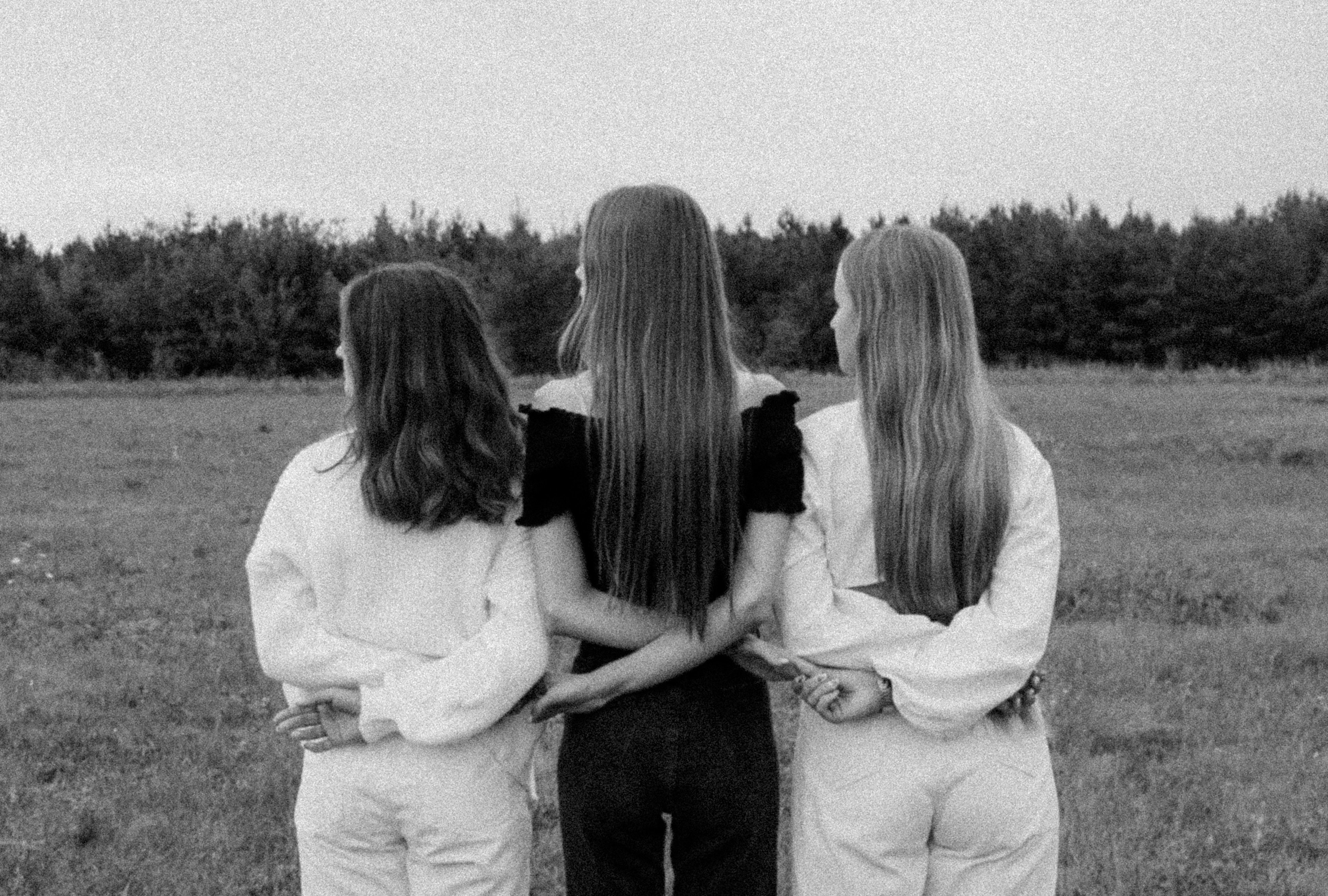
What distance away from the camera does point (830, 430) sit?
307 cm

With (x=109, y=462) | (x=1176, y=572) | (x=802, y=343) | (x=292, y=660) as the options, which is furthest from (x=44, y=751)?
(x=802, y=343)

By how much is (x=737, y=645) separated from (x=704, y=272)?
0.80 m

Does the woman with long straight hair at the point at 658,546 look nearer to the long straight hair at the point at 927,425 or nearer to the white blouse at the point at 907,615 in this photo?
the white blouse at the point at 907,615

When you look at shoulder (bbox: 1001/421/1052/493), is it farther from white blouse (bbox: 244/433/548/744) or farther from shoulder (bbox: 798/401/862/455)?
white blouse (bbox: 244/433/548/744)

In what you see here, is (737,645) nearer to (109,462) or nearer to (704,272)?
(704,272)

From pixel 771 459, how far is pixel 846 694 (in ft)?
1.70

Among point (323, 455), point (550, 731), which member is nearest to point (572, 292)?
point (550, 731)

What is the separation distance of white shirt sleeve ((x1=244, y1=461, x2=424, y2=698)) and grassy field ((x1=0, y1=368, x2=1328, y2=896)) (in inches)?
87.0

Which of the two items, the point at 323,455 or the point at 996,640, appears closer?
the point at 996,640

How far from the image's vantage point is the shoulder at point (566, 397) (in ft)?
9.73

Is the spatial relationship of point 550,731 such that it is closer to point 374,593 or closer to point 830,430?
point 374,593

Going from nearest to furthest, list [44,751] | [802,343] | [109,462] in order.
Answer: [44,751] < [109,462] < [802,343]

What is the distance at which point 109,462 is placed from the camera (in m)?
18.6

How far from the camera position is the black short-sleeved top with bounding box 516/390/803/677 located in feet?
9.67
